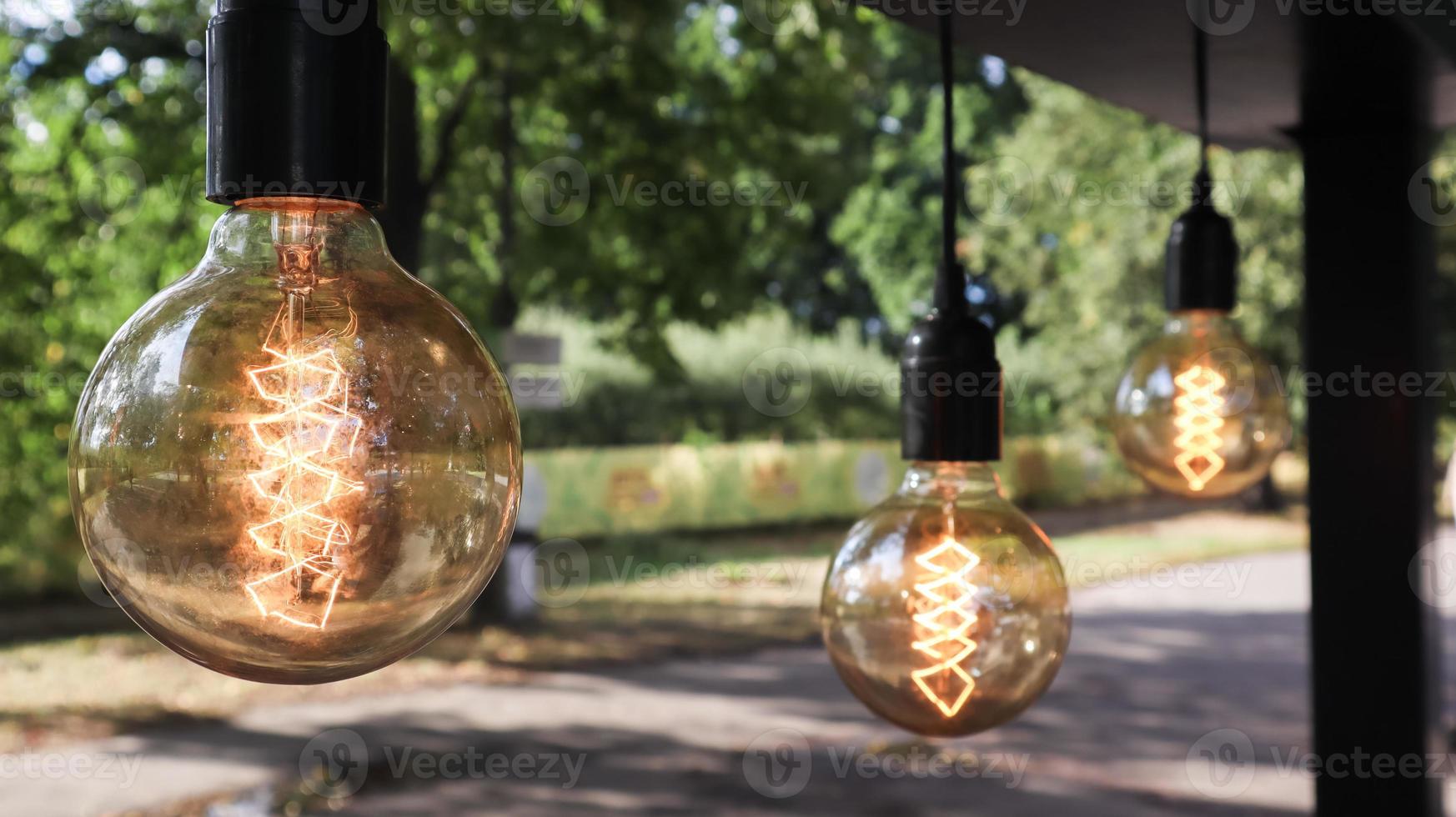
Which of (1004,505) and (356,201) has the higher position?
(356,201)

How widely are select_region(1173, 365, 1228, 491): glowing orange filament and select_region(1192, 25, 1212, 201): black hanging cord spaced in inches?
15.4

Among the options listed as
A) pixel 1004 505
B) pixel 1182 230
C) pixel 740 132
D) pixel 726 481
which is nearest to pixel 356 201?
pixel 1004 505

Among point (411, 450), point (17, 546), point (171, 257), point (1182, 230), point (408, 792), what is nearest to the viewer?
point (411, 450)

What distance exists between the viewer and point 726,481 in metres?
18.2

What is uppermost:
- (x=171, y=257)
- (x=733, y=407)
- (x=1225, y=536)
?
A: (x=171, y=257)

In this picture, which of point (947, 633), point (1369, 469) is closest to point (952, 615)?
point (947, 633)

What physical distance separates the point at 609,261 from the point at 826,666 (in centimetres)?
380

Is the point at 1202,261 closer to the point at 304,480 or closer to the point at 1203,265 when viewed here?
the point at 1203,265

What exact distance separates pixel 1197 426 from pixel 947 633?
0.91 metres

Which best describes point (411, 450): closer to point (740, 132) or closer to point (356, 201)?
point (356, 201)

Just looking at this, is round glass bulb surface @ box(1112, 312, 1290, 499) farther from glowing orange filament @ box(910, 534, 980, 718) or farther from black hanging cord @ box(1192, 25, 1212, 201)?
glowing orange filament @ box(910, 534, 980, 718)

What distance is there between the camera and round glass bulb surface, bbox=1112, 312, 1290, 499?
6.84ft

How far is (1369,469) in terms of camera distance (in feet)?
7.80

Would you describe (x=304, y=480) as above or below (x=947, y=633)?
above
